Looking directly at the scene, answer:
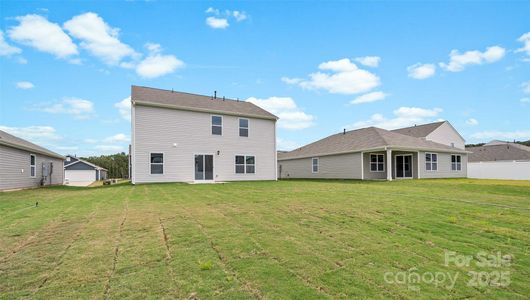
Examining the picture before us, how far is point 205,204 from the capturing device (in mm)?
8109

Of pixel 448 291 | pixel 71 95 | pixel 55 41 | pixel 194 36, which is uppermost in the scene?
pixel 194 36

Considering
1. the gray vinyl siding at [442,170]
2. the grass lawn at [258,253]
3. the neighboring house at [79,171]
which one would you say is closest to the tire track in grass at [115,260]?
the grass lawn at [258,253]

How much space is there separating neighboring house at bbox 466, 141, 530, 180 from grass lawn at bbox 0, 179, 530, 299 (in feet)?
86.4

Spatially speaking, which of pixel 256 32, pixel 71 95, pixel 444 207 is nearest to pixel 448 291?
pixel 444 207

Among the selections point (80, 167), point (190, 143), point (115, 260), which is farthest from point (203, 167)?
point (80, 167)

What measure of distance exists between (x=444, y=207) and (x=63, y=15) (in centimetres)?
1667

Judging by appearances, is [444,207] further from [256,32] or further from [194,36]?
[194,36]

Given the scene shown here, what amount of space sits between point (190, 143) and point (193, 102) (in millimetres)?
3031

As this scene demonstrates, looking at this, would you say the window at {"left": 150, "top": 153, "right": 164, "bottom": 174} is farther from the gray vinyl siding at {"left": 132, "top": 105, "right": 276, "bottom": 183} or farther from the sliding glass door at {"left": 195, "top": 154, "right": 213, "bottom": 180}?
the sliding glass door at {"left": 195, "top": 154, "right": 213, "bottom": 180}

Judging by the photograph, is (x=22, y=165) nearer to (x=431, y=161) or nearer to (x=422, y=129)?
(x=431, y=161)

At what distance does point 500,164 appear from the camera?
27953 millimetres

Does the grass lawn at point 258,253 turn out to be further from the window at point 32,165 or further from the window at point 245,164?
the window at point 32,165

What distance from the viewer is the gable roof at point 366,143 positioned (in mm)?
21219

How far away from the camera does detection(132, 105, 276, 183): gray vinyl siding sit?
17531mm
